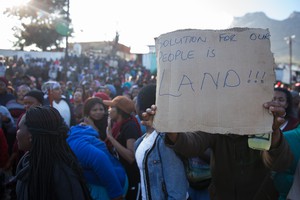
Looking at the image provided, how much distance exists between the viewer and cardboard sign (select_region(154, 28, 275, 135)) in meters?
1.59

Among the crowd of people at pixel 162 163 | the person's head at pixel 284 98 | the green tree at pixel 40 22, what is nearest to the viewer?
the crowd of people at pixel 162 163

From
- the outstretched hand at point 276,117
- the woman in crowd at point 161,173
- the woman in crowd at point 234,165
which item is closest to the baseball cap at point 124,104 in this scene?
the woman in crowd at point 161,173

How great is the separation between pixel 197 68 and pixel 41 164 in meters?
1.26

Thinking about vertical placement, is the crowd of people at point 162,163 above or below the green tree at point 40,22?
below

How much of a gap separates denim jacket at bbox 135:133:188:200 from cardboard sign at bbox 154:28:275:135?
1.53ft

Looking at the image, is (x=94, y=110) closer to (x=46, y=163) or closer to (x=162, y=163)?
(x=46, y=163)

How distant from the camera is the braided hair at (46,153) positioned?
212 centimetres

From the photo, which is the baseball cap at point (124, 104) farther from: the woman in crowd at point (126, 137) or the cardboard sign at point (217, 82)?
the cardboard sign at point (217, 82)

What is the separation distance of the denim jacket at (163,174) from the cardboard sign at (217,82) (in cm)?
47

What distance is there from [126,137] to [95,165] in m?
0.79

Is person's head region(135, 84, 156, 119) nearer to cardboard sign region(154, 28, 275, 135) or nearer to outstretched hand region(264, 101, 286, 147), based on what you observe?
cardboard sign region(154, 28, 275, 135)

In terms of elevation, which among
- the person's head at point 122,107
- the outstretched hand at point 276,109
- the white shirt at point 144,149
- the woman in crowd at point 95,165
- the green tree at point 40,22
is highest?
the green tree at point 40,22

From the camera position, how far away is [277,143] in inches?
68.6

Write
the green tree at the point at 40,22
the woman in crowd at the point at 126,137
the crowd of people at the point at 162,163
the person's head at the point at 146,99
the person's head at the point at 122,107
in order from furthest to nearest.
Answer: the green tree at the point at 40,22
the person's head at the point at 122,107
the woman in crowd at the point at 126,137
the person's head at the point at 146,99
the crowd of people at the point at 162,163
